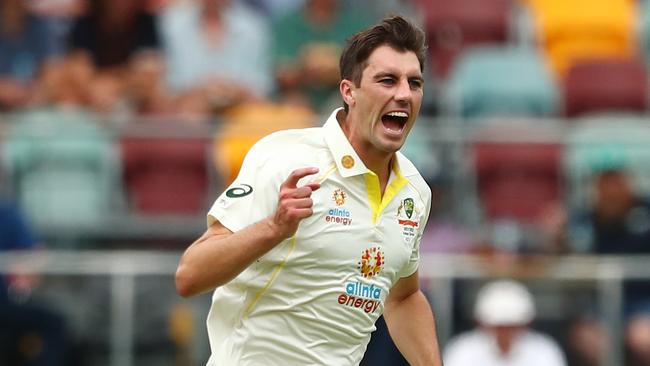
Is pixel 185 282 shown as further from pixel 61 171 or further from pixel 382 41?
pixel 61 171

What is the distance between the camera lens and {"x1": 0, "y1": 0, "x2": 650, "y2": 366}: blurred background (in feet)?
30.4

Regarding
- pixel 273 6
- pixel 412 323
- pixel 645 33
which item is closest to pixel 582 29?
pixel 645 33

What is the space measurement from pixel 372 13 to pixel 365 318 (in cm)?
732

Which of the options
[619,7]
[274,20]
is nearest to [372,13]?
[274,20]

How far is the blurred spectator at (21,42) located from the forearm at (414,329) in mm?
6276

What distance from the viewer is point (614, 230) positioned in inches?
387

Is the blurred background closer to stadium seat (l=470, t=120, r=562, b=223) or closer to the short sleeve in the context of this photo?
stadium seat (l=470, t=120, r=562, b=223)

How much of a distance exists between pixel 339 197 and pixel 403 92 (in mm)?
426

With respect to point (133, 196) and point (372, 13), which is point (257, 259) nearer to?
point (133, 196)

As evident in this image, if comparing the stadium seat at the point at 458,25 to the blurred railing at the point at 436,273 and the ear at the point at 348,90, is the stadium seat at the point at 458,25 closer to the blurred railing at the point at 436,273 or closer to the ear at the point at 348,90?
the blurred railing at the point at 436,273

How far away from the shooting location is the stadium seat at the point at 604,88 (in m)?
11.2

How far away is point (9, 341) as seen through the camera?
29.9 ft

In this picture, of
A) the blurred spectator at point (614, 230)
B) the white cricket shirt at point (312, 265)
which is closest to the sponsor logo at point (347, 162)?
the white cricket shirt at point (312, 265)

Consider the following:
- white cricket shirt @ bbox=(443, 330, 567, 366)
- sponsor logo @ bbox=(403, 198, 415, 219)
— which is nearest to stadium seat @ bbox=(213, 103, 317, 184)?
white cricket shirt @ bbox=(443, 330, 567, 366)
